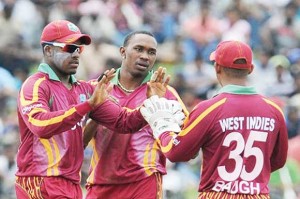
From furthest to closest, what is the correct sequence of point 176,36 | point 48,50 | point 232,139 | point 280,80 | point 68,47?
1. point 176,36
2. point 280,80
3. point 48,50
4. point 68,47
5. point 232,139

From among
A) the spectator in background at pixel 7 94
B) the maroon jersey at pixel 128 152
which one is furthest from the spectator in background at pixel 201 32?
the maroon jersey at pixel 128 152

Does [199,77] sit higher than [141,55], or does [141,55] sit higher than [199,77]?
[199,77]

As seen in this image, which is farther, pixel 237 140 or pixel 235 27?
pixel 235 27

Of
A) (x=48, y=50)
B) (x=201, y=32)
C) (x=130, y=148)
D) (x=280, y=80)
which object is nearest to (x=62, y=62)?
(x=48, y=50)

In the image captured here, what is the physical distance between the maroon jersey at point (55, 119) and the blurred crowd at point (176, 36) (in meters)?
6.46

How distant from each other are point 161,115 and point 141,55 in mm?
1295

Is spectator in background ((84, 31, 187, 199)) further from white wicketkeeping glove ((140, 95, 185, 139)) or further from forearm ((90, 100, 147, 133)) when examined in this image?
white wicketkeeping glove ((140, 95, 185, 139))

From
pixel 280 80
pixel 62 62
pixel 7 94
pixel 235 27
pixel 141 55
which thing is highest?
pixel 235 27

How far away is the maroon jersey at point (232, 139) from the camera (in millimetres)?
8422

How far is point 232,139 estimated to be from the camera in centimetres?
842

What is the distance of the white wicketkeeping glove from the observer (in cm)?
880

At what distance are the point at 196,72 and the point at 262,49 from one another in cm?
152

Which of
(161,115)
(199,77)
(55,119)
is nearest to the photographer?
(161,115)

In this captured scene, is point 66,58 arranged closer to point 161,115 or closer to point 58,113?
point 58,113
